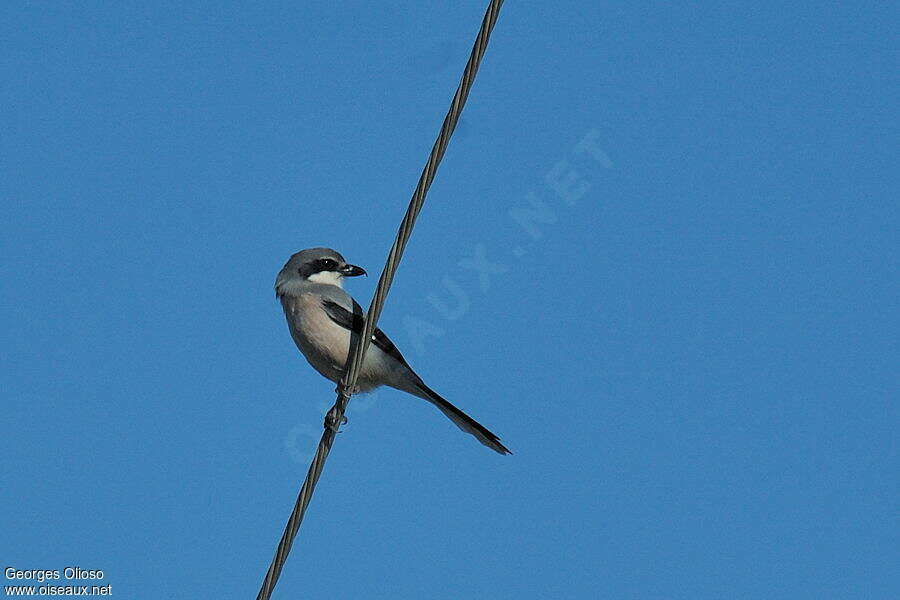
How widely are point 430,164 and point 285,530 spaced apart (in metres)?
1.74

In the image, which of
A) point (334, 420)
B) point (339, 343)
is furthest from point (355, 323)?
point (334, 420)

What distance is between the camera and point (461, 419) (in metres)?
6.85

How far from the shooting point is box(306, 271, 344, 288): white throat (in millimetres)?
7929

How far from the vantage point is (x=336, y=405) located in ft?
17.9

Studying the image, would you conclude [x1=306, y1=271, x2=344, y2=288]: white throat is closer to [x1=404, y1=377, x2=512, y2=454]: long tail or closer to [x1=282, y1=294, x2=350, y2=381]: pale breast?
[x1=282, y1=294, x2=350, y2=381]: pale breast

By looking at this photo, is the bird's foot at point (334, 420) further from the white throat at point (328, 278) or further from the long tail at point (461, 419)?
the white throat at point (328, 278)

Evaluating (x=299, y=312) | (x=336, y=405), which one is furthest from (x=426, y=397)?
(x=336, y=405)

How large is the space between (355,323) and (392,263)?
306 cm

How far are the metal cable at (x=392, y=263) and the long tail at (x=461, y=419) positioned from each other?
1855 mm

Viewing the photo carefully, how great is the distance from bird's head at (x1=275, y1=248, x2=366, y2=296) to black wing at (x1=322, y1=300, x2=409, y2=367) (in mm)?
545

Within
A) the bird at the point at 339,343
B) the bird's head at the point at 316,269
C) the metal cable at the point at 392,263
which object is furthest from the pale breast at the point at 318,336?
the metal cable at the point at 392,263

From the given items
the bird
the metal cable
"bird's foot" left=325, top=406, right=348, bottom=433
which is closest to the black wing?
the bird

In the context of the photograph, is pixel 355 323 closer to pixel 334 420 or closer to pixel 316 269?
pixel 316 269

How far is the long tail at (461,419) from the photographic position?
A: 264 inches
